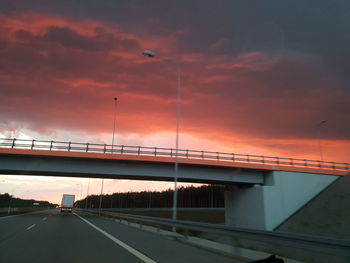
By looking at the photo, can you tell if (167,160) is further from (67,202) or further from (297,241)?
(67,202)

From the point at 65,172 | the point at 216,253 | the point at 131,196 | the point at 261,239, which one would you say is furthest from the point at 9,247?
the point at 131,196

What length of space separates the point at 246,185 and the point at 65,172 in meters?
19.5

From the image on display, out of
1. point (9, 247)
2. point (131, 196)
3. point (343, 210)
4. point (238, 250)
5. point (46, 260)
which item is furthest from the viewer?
Result: point (131, 196)

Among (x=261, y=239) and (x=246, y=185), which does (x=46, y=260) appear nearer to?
(x=261, y=239)

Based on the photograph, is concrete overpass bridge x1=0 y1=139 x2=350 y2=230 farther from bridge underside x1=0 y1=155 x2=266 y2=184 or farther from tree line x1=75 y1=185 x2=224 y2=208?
tree line x1=75 y1=185 x2=224 y2=208

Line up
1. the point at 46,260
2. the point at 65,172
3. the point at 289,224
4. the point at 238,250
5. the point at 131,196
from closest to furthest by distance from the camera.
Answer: the point at 46,260, the point at 238,250, the point at 289,224, the point at 65,172, the point at 131,196

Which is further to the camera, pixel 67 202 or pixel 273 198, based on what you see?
pixel 67 202

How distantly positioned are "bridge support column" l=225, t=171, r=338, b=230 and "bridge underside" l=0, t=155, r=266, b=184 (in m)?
2.05

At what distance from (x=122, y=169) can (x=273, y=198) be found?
598 inches

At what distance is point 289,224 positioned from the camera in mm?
26469

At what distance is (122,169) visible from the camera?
29.3 m

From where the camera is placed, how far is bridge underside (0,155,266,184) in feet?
90.6

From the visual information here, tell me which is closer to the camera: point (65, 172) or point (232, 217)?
point (65, 172)

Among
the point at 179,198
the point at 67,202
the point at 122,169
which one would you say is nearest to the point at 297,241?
the point at 122,169
